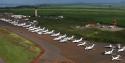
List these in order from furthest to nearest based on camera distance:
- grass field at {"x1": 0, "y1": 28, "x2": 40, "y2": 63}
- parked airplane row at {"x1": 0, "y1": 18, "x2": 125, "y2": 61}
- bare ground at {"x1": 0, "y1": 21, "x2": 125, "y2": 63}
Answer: parked airplane row at {"x1": 0, "y1": 18, "x2": 125, "y2": 61}
bare ground at {"x1": 0, "y1": 21, "x2": 125, "y2": 63}
grass field at {"x1": 0, "y1": 28, "x2": 40, "y2": 63}

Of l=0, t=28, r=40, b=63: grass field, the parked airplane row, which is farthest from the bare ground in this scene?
l=0, t=28, r=40, b=63: grass field

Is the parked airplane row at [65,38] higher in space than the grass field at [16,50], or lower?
lower

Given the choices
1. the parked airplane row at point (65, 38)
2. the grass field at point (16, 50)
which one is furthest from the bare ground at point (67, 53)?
the grass field at point (16, 50)

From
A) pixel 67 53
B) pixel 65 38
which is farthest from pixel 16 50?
pixel 65 38

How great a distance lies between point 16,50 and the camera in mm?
101562

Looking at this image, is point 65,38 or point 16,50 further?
point 65,38

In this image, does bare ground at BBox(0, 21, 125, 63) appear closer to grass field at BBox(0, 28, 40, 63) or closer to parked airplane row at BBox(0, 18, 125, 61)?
parked airplane row at BBox(0, 18, 125, 61)

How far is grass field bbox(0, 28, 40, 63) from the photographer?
305 feet

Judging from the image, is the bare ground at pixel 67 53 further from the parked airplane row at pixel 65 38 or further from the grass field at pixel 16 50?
the grass field at pixel 16 50

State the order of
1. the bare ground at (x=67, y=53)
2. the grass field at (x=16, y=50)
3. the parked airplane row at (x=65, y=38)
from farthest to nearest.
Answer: the parked airplane row at (x=65, y=38) → the bare ground at (x=67, y=53) → the grass field at (x=16, y=50)

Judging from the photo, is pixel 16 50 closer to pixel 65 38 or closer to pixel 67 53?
pixel 67 53

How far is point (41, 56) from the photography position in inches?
3898

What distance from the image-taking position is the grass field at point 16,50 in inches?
3659

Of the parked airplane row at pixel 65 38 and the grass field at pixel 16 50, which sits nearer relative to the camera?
the grass field at pixel 16 50
